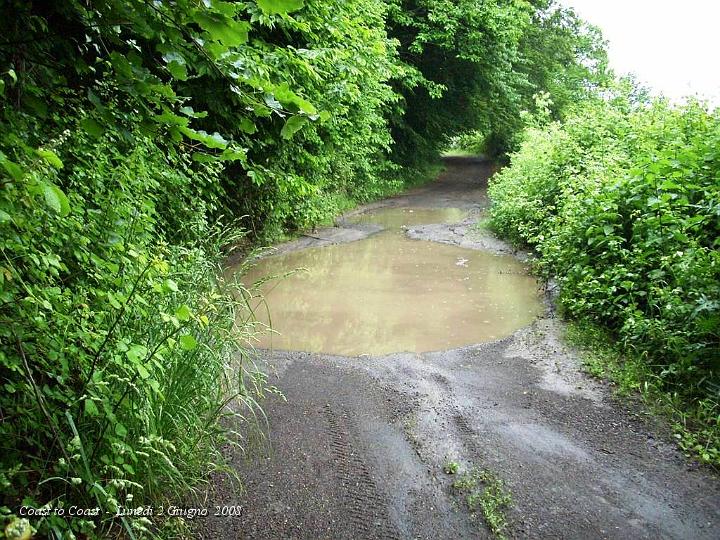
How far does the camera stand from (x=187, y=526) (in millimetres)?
2584

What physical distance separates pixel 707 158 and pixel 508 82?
53.2 feet

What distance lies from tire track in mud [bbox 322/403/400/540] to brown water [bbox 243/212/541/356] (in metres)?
1.90

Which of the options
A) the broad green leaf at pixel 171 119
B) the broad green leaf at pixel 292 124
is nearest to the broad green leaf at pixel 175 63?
the broad green leaf at pixel 171 119

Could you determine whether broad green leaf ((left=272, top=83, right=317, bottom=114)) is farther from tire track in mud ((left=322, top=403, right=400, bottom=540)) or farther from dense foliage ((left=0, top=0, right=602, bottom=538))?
tire track in mud ((left=322, top=403, right=400, bottom=540))

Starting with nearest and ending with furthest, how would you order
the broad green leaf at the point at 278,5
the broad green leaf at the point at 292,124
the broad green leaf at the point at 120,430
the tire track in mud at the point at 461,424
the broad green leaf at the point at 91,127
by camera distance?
the broad green leaf at the point at 278,5 → the broad green leaf at the point at 292,124 → the broad green leaf at the point at 91,127 → the broad green leaf at the point at 120,430 → the tire track in mud at the point at 461,424

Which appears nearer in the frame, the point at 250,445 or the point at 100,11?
the point at 100,11

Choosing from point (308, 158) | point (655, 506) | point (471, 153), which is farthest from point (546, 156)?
point (471, 153)

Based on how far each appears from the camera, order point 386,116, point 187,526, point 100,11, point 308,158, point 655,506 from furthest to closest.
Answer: point 386,116 < point 308,158 < point 655,506 < point 187,526 < point 100,11

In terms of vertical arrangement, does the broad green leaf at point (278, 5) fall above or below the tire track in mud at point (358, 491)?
above

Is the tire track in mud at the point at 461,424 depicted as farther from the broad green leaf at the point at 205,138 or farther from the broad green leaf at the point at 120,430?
the broad green leaf at the point at 205,138

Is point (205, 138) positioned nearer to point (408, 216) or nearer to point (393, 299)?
point (393, 299)

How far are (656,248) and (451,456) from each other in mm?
3193

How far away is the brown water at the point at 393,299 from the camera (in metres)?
5.99

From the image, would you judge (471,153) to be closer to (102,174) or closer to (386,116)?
(386,116)
